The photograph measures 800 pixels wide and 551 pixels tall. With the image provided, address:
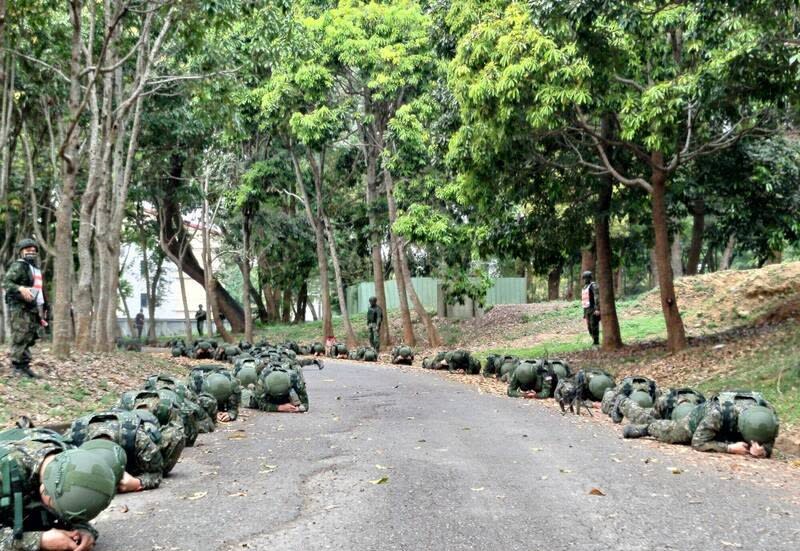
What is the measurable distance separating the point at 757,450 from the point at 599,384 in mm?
4745

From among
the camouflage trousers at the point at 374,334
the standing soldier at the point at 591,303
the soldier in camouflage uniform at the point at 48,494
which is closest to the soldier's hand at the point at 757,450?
the soldier in camouflage uniform at the point at 48,494

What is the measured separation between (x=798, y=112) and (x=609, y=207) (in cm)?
441

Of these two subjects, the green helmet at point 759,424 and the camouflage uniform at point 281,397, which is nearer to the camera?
the green helmet at point 759,424

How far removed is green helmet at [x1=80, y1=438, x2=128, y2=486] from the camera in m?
5.32

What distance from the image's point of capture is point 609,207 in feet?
61.2

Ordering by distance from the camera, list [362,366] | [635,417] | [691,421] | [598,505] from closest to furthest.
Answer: [598,505] < [691,421] < [635,417] < [362,366]

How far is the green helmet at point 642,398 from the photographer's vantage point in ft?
38.0

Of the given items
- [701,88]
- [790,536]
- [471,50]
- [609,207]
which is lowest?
[790,536]

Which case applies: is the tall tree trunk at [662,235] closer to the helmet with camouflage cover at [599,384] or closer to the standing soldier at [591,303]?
the helmet with camouflage cover at [599,384]

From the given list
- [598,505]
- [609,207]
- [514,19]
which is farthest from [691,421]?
[609,207]

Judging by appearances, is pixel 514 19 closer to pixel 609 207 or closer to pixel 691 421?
pixel 609 207

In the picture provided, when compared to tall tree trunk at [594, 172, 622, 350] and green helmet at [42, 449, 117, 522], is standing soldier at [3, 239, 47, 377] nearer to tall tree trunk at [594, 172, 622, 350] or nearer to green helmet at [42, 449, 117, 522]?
green helmet at [42, 449, 117, 522]

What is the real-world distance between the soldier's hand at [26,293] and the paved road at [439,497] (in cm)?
351

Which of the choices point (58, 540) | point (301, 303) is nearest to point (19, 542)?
point (58, 540)
